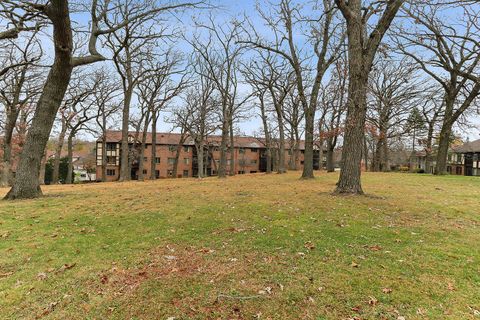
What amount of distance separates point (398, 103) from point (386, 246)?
1160 inches

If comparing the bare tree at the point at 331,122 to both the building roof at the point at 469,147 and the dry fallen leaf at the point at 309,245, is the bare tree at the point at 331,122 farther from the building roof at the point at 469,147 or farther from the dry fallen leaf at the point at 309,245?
the building roof at the point at 469,147

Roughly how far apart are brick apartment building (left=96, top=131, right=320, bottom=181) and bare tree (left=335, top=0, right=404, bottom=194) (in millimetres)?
38171

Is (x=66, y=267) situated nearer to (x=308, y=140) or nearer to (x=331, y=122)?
(x=308, y=140)

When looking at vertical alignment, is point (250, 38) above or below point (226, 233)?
above

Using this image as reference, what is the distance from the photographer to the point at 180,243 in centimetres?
507

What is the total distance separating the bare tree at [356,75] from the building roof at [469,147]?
4930cm

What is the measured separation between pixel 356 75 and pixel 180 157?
48.6 meters

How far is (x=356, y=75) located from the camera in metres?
9.34

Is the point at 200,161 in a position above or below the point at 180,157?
below

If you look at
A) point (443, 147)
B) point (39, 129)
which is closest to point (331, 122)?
point (443, 147)

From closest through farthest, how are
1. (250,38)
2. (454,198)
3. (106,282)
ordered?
(106,282) < (454,198) < (250,38)

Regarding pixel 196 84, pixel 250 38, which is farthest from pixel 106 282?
pixel 196 84

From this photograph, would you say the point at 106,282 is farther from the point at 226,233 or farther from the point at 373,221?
the point at 373,221

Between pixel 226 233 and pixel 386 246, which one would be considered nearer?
pixel 386 246
